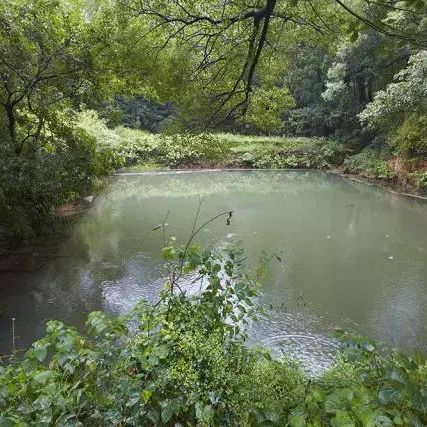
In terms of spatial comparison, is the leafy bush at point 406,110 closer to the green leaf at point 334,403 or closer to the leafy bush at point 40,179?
the leafy bush at point 40,179

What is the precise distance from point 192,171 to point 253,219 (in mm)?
7810

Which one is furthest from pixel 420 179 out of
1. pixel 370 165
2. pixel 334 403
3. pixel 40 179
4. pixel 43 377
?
pixel 43 377

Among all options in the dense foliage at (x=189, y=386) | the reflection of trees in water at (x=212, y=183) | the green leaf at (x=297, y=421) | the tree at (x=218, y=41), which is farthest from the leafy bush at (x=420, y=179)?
the green leaf at (x=297, y=421)

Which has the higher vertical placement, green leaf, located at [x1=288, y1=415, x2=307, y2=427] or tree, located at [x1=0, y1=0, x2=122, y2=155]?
tree, located at [x1=0, y1=0, x2=122, y2=155]

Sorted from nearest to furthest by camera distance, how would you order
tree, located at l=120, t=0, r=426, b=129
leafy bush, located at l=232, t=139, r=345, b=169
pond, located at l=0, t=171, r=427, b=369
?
1. tree, located at l=120, t=0, r=426, b=129
2. pond, located at l=0, t=171, r=427, b=369
3. leafy bush, located at l=232, t=139, r=345, b=169

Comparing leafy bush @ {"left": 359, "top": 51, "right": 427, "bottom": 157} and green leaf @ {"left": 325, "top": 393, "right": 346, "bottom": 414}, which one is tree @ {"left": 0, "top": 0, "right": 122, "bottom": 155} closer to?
green leaf @ {"left": 325, "top": 393, "right": 346, "bottom": 414}

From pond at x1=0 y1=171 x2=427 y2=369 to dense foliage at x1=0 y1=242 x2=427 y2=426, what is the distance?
0.83 metres

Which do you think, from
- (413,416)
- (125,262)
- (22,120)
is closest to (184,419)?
(413,416)

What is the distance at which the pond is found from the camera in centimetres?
462

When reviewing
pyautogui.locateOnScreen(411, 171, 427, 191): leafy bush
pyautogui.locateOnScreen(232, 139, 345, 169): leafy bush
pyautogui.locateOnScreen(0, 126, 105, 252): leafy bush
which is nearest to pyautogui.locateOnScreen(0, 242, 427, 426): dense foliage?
pyautogui.locateOnScreen(0, 126, 105, 252): leafy bush

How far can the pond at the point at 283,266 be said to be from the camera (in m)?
4.62

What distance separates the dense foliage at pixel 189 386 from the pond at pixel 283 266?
0.83 meters

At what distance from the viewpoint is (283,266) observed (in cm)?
639

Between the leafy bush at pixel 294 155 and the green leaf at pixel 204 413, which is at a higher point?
the green leaf at pixel 204 413
